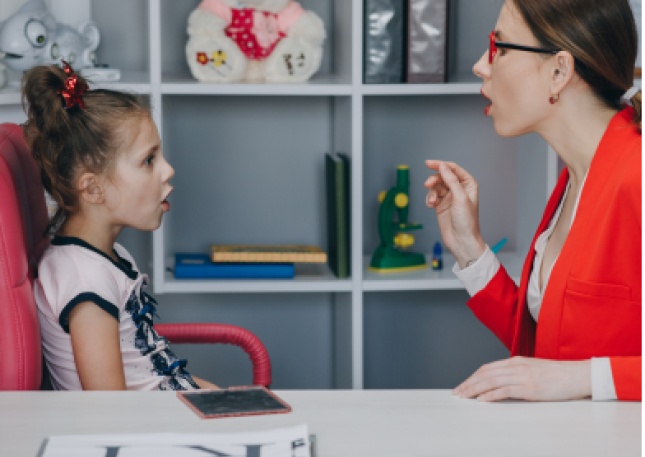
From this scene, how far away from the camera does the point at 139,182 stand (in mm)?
1305

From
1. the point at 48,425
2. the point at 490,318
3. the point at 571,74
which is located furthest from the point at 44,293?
the point at 571,74

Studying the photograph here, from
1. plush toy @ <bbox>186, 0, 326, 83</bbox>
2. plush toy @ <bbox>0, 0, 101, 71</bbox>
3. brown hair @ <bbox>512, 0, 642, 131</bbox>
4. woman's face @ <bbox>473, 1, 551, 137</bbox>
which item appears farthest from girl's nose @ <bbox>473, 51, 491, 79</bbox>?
plush toy @ <bbox>0, 0, 101, 71</bbox>

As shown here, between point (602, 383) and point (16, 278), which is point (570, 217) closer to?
point (602, 383)

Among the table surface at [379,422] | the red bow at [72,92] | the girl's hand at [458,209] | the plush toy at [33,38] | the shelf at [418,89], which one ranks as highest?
the plush toy at [33,38]

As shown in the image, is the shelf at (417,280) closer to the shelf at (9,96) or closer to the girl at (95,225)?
the girl at (95,225)

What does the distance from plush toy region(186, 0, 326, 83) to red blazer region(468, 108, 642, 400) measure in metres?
0.90

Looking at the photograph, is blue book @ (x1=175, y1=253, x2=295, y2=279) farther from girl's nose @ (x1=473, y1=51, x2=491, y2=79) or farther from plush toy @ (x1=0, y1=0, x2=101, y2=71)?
girl's nose @ (x1=473, y1=51, x2=491, y2=79)

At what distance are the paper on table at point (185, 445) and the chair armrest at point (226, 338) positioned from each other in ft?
2.46

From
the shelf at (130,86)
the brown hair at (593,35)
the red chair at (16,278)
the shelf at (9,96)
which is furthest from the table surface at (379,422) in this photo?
the shelf at (130,86)

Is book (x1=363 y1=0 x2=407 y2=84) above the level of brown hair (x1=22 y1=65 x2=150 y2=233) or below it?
above

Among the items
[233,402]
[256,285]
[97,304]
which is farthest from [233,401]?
[256,285]

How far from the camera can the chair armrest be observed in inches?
61.0

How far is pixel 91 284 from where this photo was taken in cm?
116

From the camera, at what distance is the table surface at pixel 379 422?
30.7 inches
